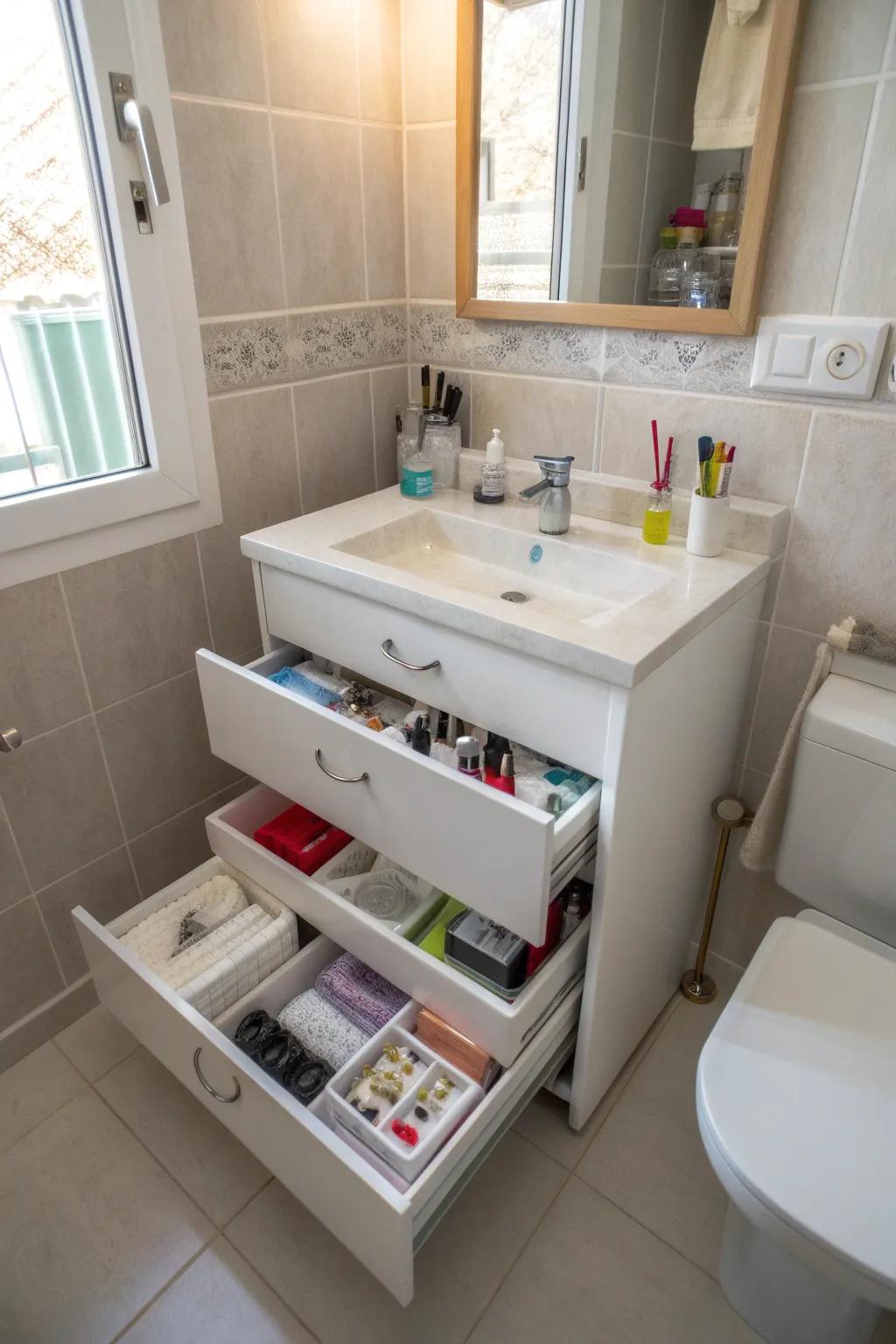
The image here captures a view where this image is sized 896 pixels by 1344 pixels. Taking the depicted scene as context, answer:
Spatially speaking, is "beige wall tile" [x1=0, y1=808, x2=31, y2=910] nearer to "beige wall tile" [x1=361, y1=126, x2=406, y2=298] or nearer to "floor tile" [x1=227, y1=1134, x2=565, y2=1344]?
"floor tile" [x1=227, y1=1134, x2=565, y2=1344]

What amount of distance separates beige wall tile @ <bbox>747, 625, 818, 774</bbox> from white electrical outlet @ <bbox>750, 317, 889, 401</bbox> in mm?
368

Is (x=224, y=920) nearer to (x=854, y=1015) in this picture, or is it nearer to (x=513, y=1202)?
(x=513, y=1202)

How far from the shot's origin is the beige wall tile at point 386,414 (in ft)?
5.36

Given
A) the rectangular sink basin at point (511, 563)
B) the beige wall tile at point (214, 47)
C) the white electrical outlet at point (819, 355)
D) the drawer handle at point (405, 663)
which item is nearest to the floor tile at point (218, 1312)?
the drawer handle at point (405, 663)

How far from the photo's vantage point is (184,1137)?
1.33 metres

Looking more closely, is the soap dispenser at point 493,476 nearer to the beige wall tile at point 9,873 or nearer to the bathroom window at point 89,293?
the bathroom window at point 89,293

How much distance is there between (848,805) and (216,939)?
98 cm

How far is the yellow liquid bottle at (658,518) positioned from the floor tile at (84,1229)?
1.26 metres

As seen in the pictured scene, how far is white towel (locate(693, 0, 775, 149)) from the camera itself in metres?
1.04

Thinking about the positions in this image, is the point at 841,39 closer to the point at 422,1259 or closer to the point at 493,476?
the point at 493,476

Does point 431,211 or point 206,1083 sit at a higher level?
point 431,211

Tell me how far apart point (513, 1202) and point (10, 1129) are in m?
0.85

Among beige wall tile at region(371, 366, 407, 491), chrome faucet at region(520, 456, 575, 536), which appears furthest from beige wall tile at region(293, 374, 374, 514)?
chrome faucet at region(520, 456, 575, 536)

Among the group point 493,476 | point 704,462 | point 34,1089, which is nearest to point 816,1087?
point 704,462
